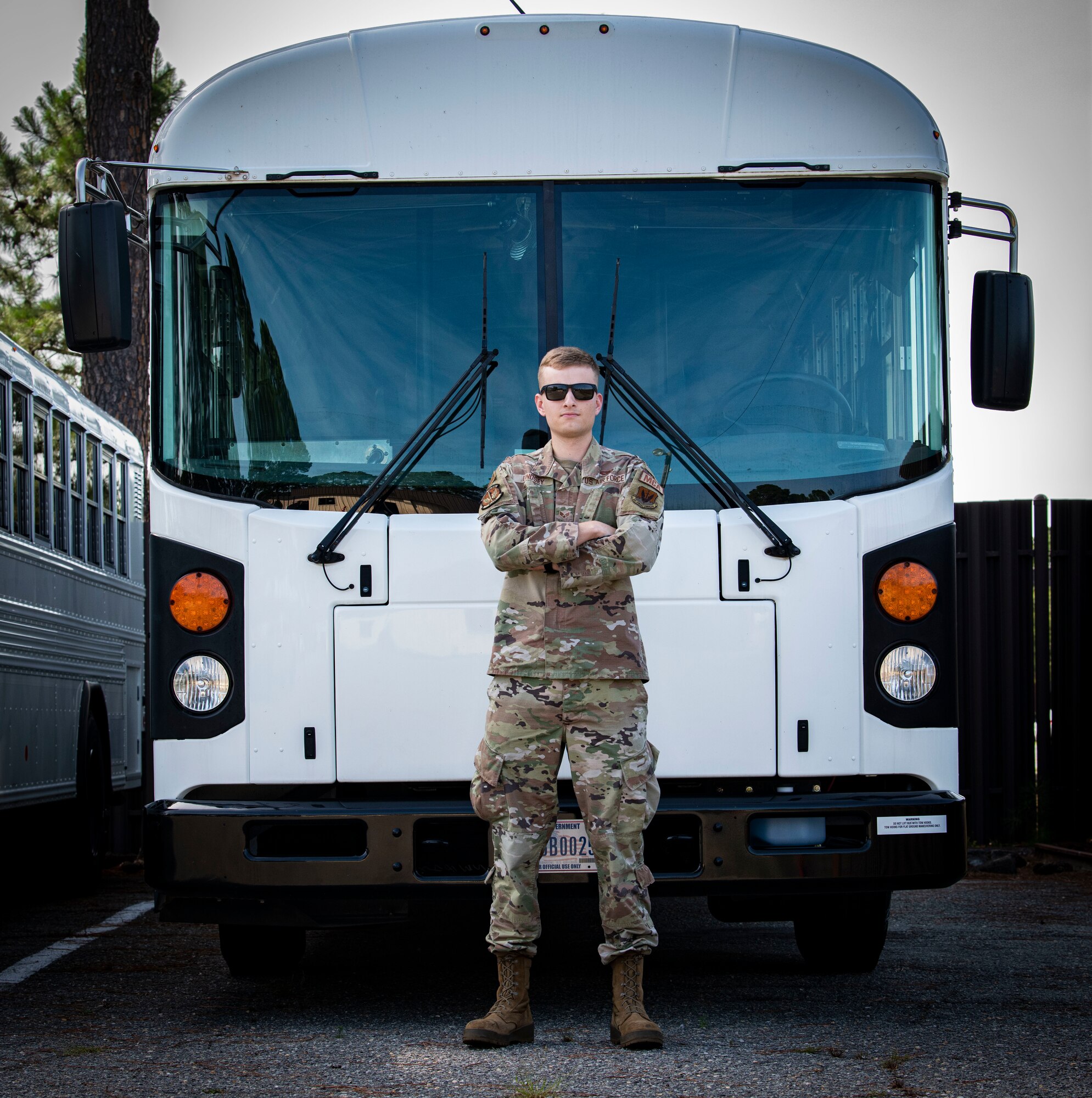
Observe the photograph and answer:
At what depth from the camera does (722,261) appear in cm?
→ 551

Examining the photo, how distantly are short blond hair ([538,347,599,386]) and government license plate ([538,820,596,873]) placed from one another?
131 cm

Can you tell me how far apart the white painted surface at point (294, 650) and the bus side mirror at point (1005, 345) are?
2027 millimetres

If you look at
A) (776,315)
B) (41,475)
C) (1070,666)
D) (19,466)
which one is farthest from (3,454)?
(1070,666)

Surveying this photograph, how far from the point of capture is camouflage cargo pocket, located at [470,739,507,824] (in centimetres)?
483

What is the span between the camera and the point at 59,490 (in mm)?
10023

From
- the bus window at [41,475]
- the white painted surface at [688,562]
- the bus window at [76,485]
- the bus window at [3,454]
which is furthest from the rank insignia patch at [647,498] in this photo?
the bus window at [76,485]

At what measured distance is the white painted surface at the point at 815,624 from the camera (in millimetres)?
5223

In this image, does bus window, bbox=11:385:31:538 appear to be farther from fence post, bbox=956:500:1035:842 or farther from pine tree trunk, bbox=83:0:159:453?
pine tree trunk, bbox=83:0:159:453

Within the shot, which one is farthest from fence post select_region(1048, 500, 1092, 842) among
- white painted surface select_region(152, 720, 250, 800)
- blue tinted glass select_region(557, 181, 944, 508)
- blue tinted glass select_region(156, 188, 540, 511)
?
white painted surface select_region(152, 720, 250, 800)

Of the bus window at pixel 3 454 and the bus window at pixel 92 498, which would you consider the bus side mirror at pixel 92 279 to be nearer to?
the bus window at pixel 3 454

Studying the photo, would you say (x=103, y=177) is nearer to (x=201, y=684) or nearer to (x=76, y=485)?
(x=201, y=684)

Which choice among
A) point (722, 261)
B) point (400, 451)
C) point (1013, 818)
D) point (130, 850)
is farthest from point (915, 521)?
point (130, 850)

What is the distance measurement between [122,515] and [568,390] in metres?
7.78

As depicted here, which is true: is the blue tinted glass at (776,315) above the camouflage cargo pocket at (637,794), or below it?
above
